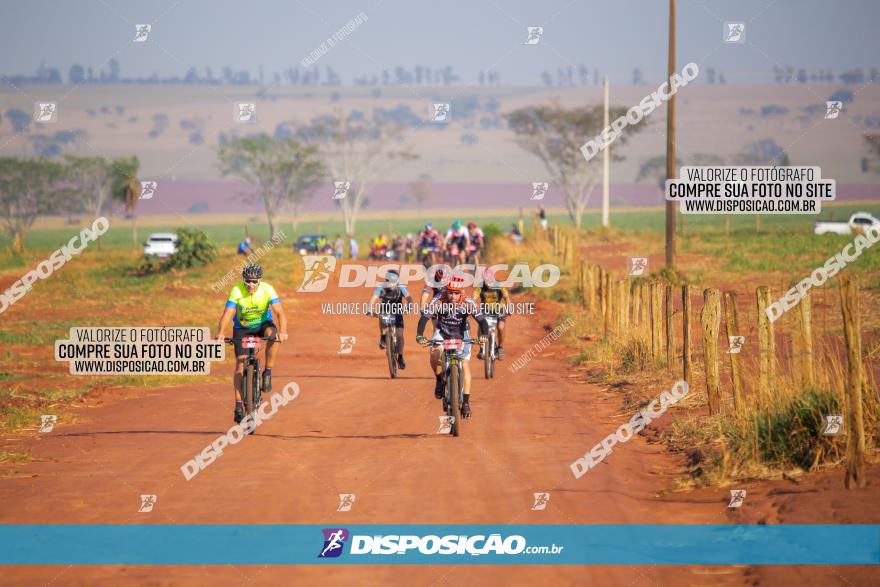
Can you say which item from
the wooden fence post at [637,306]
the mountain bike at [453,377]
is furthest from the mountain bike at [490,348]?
the mountain bike at [453,377]

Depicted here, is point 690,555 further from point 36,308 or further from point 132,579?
point 36,308

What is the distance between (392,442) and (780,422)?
481 cm

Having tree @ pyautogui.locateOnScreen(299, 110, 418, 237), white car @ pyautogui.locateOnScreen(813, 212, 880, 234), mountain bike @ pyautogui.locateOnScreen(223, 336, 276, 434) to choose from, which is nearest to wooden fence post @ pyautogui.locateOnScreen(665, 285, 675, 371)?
mountain bike @ pyautogui.locateOnScreen(223, 336, 276, 434)

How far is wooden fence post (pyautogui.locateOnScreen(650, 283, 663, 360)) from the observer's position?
18.9 m

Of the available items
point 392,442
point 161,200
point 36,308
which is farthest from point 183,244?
point 161,200

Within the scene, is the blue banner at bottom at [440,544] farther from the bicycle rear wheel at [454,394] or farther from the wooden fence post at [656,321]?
the wooden fence post at [656,321]

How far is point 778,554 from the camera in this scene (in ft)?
27.7

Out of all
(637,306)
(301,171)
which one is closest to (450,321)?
(637,306)

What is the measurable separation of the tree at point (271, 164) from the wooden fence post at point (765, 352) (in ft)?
283

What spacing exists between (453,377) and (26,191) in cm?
9430

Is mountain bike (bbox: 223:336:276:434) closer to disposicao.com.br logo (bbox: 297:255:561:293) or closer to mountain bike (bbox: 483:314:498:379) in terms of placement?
mountain bike (bbox: 483:314:498:379)

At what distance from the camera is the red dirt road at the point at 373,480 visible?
8.22m

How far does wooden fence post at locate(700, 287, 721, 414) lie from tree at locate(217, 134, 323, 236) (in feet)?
278

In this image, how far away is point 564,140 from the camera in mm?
92625
